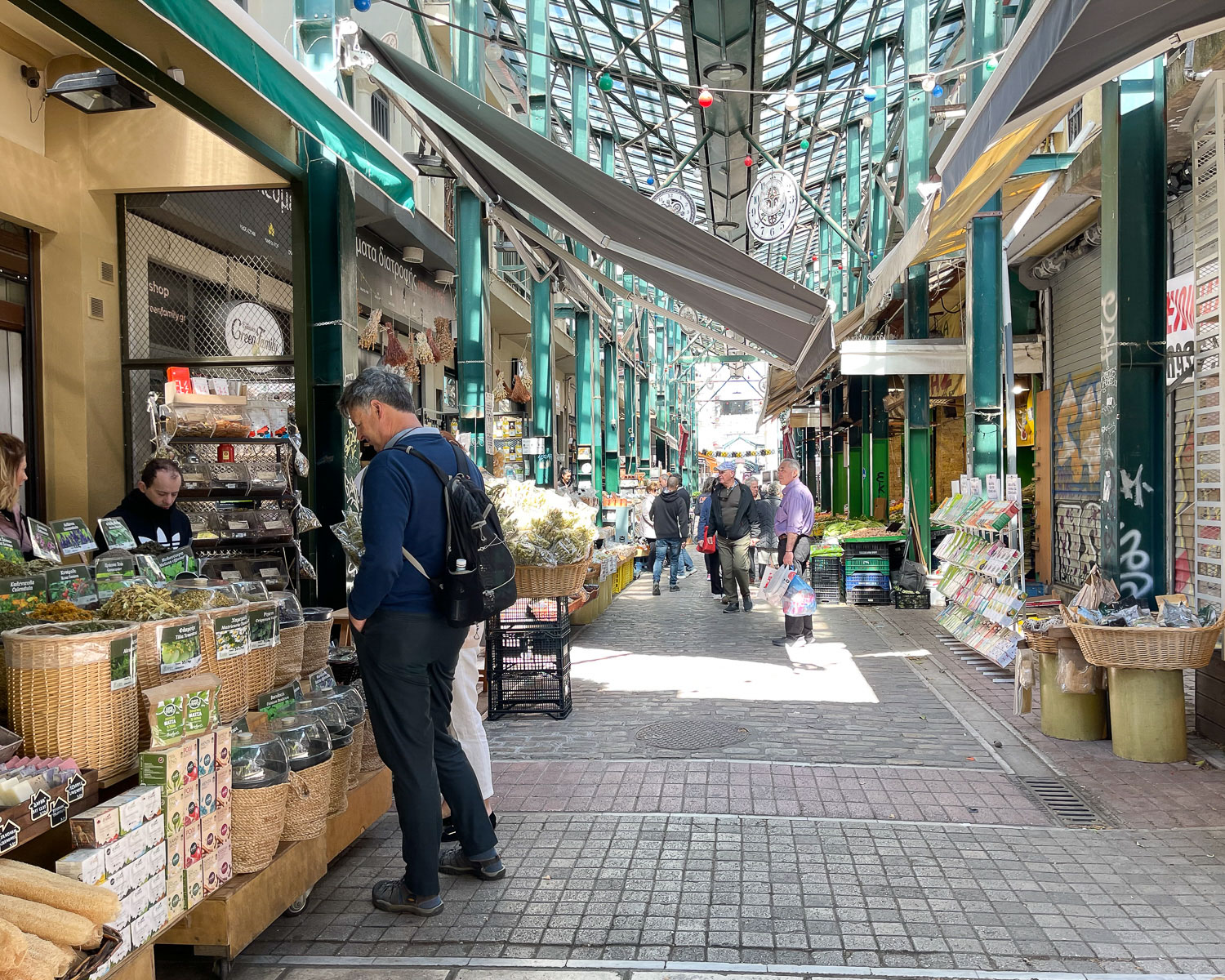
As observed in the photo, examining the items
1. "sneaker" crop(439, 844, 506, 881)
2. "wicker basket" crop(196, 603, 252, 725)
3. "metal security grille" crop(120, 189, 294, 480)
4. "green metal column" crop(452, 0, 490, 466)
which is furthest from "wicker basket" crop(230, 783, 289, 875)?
"green metal column" crop(452, 0, 490, 466)

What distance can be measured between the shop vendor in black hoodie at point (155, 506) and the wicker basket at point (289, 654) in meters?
1.89

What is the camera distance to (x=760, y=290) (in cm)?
820

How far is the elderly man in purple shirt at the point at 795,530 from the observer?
371 inches

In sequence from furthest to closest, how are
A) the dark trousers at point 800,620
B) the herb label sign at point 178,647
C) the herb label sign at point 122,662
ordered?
the dark trousers at point 800,620, the herb label sign at point 178,647, the herb label sign at point 122,662

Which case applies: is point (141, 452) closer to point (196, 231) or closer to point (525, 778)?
point (196, 231)

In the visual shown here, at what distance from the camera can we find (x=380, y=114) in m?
13.4

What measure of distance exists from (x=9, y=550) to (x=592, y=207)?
5.17 m

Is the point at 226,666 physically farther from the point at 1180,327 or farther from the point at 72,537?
the point at 1180,327

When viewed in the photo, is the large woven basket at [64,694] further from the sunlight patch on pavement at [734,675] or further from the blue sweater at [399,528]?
the sunlight patch on pavement at [734,675]

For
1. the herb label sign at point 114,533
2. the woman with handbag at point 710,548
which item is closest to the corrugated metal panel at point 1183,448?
the woman with handbag at point 710,548

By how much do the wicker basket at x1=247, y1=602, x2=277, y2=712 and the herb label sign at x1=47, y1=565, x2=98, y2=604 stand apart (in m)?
0.55

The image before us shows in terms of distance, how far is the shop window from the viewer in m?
13.1

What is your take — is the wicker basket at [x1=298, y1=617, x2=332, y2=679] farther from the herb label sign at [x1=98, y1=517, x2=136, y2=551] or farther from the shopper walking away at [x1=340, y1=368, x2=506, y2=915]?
the herb label sign at [x1=98, y1=517, x2=136, y2=551]

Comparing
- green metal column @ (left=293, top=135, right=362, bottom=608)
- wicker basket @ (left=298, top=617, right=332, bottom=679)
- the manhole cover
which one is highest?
green metal column @ (left=293, top=135, right=362, bottom=608)
